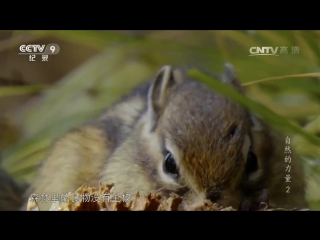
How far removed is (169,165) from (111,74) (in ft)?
1.10

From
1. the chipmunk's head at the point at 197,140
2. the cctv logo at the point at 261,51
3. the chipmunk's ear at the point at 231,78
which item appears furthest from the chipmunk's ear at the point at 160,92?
the cctv logo at the point at 261,51

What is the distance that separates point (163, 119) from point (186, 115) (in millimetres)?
64

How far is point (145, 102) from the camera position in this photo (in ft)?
4.00

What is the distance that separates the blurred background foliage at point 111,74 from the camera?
4.18 feet

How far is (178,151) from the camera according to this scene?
3.72 ft

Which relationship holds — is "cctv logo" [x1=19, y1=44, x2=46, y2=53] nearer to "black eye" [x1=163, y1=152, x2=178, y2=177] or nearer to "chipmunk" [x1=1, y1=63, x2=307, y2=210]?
"chipmunk" [x1=1, y1=63, x2=307, y2=210]

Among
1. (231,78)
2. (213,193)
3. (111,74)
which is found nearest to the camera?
(213,193)

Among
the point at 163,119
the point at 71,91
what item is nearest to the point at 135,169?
the point at 163,119

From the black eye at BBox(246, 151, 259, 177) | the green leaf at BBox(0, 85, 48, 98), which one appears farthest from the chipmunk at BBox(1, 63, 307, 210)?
the green leaf at BBox(0, 85, 48, 98)

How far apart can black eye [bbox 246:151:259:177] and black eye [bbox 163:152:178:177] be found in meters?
0.17

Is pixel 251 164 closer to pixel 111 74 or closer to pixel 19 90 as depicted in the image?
pixel 111 74

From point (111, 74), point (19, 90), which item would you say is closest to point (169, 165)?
point (111, 74)

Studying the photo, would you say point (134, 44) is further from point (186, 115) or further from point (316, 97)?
point (316, 97)

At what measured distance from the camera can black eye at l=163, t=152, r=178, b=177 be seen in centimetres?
115
